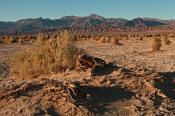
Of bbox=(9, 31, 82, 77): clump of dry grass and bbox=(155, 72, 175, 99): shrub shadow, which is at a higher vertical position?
bbox=(9, 31, 82, 77): clump of dry grass

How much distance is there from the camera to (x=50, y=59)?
7160 mm

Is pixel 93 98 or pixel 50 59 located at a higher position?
pixel 50 59

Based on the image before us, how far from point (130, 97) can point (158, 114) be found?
72 centimetres

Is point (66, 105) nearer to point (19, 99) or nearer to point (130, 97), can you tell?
point (19, 99)

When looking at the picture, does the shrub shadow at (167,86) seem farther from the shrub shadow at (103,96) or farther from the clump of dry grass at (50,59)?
the clump of dry grass at (50,59)

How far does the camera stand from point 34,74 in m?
7.37

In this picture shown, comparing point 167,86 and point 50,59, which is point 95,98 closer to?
point 167,86

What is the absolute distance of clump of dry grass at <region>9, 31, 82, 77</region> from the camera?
708 cm

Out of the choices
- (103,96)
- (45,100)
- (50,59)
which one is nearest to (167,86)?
(103,96)

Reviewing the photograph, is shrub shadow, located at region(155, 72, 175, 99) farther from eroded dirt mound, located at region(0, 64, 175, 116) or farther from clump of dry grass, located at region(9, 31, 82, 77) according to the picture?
clump of dry grass, located at region(9, 31, 82, 77)

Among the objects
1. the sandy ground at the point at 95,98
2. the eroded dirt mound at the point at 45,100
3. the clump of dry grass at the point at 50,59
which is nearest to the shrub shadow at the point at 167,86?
the sandy ground at the point at 95,98

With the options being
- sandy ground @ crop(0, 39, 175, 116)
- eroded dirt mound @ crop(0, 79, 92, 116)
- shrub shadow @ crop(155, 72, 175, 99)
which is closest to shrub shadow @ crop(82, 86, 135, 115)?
sandy ground @ crop(0, 39, 175, 116)

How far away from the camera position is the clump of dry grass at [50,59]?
23.2ft

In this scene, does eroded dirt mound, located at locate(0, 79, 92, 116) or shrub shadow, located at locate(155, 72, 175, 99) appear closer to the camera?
eroded dirt mound, located at locate(0, 79, 92, 116)
